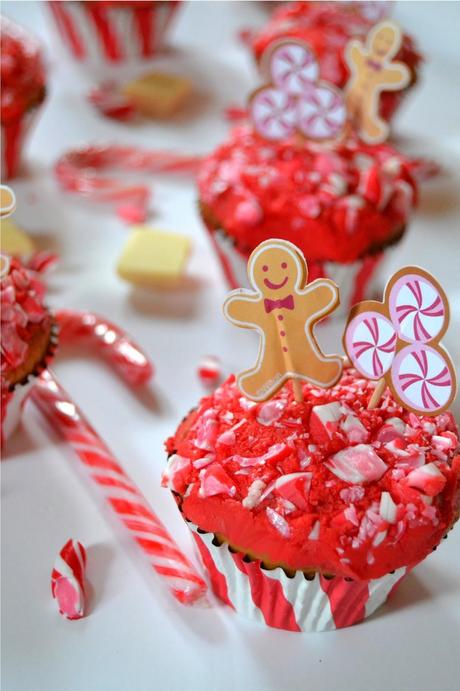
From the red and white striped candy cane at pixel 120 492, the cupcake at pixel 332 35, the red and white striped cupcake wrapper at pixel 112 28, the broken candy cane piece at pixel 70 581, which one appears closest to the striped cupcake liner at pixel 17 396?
the red and white striped candy cane at pixel 120 492

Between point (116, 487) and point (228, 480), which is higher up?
point (228, 480)

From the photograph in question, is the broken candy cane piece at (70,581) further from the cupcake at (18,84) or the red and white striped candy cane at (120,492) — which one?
the cupcake at (18,84)

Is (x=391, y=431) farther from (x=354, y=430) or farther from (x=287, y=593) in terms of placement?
(x=287, y=593)

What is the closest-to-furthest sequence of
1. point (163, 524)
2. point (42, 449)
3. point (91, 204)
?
point (163, 524) → point (42, 449) → point (91, 204)

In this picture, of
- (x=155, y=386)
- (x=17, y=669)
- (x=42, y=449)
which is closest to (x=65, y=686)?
(x=17, y=669)

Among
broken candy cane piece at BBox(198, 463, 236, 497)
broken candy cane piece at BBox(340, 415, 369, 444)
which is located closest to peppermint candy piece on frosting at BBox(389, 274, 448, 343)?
broken candy cane piece at BBox(340, 415, 369, 444)

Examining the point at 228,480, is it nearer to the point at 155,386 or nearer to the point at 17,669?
the point at 17,669
